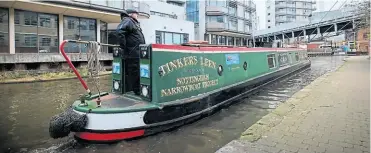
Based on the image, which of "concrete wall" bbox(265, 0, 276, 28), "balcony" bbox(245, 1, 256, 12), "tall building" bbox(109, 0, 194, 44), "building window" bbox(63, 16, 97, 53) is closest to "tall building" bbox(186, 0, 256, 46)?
"balcony" bbox(245, 1, 256, 12)

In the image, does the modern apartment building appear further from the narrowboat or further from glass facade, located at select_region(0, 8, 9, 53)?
the narrowboat

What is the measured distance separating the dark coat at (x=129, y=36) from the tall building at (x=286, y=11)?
303 feet

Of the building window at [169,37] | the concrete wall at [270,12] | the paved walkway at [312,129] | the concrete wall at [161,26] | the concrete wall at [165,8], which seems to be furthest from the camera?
the concrete wall at [270,12]

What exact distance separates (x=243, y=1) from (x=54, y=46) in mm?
33167

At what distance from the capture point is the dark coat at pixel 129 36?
5.04 m

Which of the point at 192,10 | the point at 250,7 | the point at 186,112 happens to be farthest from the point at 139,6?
the point at 250,7

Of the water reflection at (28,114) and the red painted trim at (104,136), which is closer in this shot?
the red painted trim at (104,136)

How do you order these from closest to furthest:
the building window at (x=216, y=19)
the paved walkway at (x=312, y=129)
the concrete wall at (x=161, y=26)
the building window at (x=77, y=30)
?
the paved walkway at (x=312, y=129)
the building window at (x=77, y=30)
the concrete wall at (x=161, y=26)
the building window at (x=216, y=19)

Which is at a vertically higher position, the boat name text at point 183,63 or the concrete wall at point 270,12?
the concrete wall at point 270,12

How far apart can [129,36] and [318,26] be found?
1667 inches

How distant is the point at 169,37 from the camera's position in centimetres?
2789

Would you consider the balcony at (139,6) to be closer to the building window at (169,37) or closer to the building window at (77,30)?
the building window at (77,30)

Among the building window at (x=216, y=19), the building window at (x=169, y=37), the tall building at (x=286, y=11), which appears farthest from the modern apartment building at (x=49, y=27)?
the tall building at (x=286, y=11)

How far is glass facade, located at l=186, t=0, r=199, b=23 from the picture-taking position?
38.7 meters
